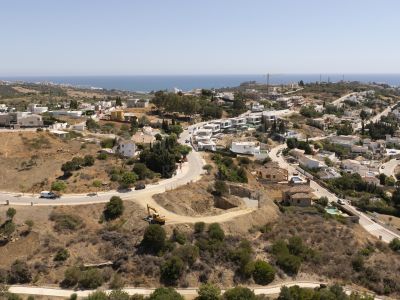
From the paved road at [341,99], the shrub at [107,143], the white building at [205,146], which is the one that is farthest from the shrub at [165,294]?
the paved road at [341,99]

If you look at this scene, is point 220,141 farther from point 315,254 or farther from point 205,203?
point 315,254

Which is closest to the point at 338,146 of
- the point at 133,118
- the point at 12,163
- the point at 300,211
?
the point at 133,118

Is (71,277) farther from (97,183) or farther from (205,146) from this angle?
(205,146)

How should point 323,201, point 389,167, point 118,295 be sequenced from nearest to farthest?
point 118,295 → point 323,201 → point 389,167

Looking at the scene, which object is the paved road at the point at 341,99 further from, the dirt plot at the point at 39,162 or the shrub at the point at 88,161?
the shrub at the point at 88,161

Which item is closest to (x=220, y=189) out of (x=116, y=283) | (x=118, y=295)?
(x=116, y=283)

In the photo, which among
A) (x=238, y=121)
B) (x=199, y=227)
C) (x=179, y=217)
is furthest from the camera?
(x=238, y=121)

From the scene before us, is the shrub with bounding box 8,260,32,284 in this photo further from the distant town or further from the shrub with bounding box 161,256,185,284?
the shrub with bounding box 161,256,185,284

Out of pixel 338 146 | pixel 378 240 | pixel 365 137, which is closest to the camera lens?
pixel 378 240
